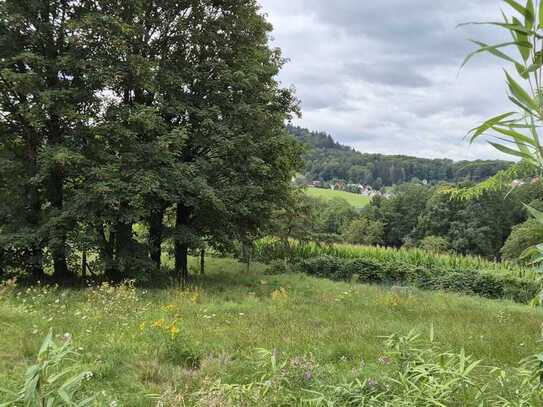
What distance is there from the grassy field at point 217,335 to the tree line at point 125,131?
8.00ft

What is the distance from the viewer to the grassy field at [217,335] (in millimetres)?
4598

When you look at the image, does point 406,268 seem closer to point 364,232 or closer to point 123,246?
point 123,246

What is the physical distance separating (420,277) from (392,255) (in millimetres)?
2623

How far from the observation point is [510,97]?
126cm

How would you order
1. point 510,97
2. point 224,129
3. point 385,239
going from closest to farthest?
point 510,97, point 224,129, point 385,239

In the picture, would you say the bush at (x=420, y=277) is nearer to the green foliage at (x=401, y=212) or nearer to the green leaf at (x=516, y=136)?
the green leaf at (x=516, y=136)

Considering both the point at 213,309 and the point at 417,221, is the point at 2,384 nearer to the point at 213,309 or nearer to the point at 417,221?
the point at 213,309

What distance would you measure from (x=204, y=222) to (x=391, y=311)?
696cm

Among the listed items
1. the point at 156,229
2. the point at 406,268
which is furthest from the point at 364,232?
the point at 156,229

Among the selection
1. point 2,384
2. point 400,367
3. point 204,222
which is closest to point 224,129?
point 204,222

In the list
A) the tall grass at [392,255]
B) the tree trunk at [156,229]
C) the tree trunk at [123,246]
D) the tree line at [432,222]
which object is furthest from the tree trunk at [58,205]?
the tree line at [432,222]

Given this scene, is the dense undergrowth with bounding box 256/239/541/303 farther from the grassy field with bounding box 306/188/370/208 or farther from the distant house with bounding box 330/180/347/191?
the distant house with bounding box 330/180/347/191

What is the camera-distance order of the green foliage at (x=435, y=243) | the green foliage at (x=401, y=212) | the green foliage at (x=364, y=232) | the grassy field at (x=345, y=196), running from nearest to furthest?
the green foliage at (x=435, y=243) < the green foliage at (x=364, y=232) < the green foliage at (x=401, y=212) < the grassy field at (x=345, y=196)

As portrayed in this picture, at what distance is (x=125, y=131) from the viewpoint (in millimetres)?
10742
